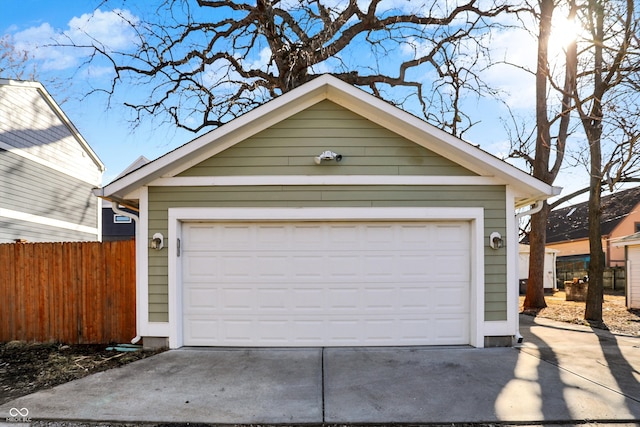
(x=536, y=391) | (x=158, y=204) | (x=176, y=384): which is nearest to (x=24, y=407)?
(x=176, y=384)

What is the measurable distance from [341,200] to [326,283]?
1.36 metres

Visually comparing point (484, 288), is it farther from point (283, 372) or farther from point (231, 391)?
point (231, 391)

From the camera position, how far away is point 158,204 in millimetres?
6648

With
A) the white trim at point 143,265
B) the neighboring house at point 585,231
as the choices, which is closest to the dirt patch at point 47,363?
the white trim at point 143,265

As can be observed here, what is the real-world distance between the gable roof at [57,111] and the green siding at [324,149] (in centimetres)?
849

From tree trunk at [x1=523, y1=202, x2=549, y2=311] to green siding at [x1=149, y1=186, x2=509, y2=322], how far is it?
7765 mm

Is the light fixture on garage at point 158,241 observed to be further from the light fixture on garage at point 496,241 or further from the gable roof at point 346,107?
the light fixture on garage at point 496,241

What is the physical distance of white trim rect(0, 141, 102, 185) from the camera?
36.7 ft

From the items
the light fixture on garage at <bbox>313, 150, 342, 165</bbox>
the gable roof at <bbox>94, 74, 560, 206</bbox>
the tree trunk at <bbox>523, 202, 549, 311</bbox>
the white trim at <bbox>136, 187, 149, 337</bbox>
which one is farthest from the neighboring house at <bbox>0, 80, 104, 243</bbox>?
the tree trunk at <bbox>523, 202, 549, 311</bbox>

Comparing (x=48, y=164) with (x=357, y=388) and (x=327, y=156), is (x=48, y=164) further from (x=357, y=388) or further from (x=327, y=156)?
(x=357, y=388)

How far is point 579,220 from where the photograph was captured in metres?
31.3

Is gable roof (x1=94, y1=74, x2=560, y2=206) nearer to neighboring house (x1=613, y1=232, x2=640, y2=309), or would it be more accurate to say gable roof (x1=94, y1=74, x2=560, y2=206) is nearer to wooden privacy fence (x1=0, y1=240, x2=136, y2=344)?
wooden privacy fence (x1=0, y1=240, x2=136, y2=344)

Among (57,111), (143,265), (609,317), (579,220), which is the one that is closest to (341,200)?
(143,265)

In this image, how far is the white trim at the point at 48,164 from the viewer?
11175 mm
